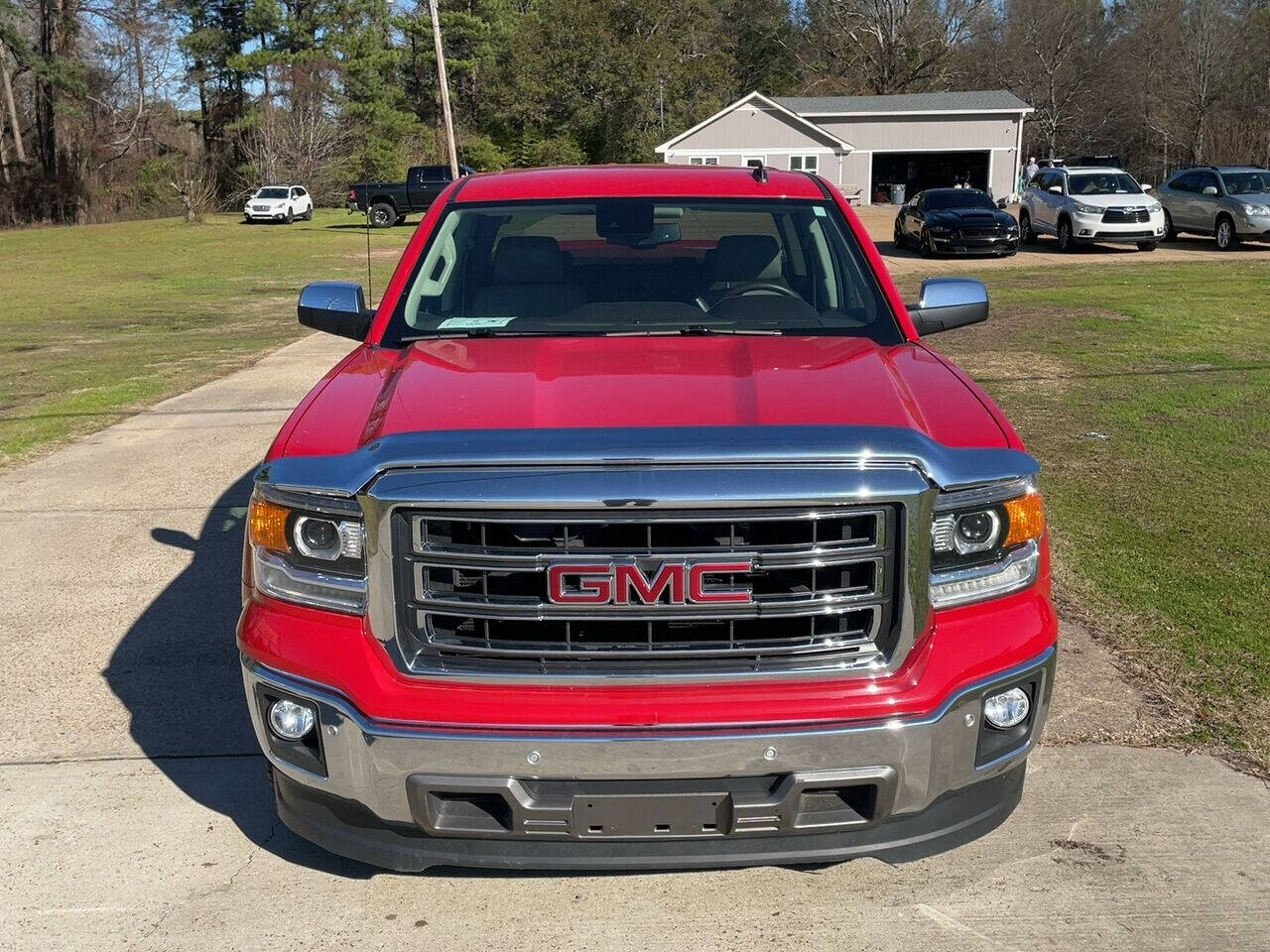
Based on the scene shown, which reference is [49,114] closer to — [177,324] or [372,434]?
[177,324]

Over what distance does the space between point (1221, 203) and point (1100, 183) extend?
8.07 ft

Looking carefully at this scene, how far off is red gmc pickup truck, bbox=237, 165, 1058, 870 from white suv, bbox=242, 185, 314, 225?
48274 millimetres

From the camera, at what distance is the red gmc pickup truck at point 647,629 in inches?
104

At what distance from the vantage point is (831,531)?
273cm

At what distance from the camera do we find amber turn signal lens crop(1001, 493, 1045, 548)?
114 inches

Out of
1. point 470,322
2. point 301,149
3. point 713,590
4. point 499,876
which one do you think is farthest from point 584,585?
point 301,149

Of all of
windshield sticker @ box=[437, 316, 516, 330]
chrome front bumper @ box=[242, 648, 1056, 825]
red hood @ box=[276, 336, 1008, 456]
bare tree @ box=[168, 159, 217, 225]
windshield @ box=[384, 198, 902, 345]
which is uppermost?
bare tree @ box=[168, 159, 217, 225]

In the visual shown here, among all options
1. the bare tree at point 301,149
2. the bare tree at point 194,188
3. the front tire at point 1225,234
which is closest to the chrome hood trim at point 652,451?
the front tire at point 1225,234

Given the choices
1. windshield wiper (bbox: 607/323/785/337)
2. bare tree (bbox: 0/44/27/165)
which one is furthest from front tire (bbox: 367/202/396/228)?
windshield wiper (bbox: 607/323/785/337)

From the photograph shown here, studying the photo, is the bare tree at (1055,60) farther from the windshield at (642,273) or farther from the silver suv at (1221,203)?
the windshield at (642,273)

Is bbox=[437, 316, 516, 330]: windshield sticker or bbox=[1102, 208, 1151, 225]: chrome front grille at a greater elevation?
bbox=[1102, 208, 1151, 225]: chrome front grille

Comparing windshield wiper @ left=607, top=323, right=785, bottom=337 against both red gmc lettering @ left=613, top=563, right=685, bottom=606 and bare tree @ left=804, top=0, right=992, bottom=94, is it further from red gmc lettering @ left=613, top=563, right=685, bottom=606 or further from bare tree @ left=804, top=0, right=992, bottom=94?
bare tree @ left=804, top=0, right=992, bottom=94

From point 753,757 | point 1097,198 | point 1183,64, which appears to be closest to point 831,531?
point 753,757

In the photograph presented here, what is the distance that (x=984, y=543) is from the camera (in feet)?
9.40
